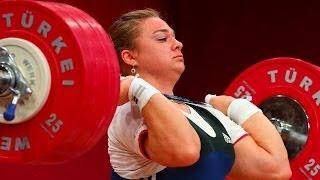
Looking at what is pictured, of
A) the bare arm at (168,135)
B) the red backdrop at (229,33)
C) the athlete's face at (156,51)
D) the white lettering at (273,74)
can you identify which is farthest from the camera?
the red backdrop at (229,33)

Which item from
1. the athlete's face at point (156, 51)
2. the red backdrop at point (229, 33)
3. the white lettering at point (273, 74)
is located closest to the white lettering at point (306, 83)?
the white lettering at point (273, 74)

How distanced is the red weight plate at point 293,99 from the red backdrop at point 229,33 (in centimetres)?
126

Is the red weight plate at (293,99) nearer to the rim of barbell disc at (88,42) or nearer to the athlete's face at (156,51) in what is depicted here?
the athlete's face at (156,51)

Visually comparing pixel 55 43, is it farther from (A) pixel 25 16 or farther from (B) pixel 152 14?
(B) pixel 152 14

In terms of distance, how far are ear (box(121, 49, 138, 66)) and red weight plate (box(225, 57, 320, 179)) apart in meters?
0.66

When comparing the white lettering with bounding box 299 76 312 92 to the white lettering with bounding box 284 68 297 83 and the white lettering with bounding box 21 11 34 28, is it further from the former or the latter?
the white lettering with bounding box 21 11 34 28

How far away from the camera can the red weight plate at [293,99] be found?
7.20 feet

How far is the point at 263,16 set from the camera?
3.88 metres

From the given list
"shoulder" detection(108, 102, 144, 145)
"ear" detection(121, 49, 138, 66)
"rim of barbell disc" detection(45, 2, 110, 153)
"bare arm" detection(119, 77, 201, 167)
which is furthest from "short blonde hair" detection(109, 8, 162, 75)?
"rim of barbell disc" detection(45, 2, 110, 153)

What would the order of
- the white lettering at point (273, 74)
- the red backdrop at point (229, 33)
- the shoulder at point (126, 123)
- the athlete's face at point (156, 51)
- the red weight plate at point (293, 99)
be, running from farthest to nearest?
the red backdrop at point (229, 33) → the white lettering at point (273, 74) → the red weight plate at point (293, 99) → the athlete's face at point (156, 51) → the shoulder at point (126, 123)

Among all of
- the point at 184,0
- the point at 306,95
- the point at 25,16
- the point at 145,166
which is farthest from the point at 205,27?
the point at 25,16

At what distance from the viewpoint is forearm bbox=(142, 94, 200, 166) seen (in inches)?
57.2

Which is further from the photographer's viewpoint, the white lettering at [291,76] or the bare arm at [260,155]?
the white lettering at [291,76]

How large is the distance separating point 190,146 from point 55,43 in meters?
0.41
